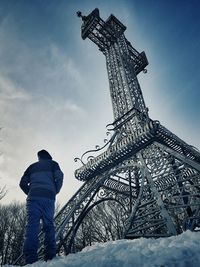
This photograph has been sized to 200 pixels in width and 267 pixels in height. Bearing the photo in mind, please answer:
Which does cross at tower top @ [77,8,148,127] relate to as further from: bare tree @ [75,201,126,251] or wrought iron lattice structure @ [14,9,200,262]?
bare tree @ [75,201,126,251]

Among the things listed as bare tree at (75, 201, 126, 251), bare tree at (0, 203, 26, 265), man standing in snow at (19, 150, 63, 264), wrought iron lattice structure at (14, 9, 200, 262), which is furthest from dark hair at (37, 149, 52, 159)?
bare tree at (0, 203, 26, 265)

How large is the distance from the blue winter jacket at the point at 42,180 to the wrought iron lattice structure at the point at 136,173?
270 cm

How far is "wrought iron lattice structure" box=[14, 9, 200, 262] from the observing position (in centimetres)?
674

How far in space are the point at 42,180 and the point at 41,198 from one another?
1.27 ft

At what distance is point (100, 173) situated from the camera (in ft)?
34.8

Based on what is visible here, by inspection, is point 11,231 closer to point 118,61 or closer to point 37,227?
point 118,61

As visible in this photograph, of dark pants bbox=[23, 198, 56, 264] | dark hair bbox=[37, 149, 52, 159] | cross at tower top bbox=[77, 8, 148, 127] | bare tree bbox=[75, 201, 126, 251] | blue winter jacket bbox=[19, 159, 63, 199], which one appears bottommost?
dark pants bbox=[23, 198, 56, 264]

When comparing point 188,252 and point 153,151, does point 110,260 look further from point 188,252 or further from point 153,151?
point 153,151

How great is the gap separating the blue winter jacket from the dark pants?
0.15 meters

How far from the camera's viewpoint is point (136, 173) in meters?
13.0

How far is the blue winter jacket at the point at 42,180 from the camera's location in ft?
14.6

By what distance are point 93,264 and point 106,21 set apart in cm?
2071

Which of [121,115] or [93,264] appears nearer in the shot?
[93,264]

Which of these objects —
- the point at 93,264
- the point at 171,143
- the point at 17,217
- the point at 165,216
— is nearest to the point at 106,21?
the point at 171,143
